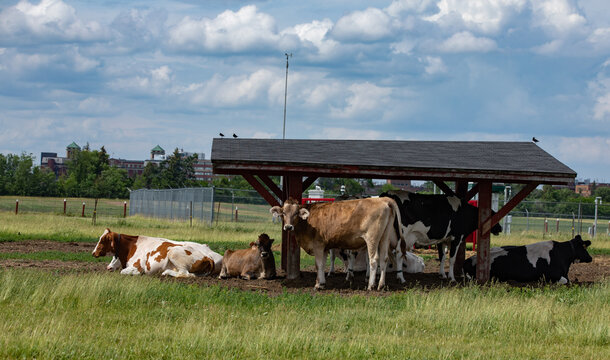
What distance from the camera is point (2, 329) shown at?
33.2ft

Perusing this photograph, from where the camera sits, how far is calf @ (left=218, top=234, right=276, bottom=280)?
17031 millimetres

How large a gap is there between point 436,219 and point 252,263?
4351 mm

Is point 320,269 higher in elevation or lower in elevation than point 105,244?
lower

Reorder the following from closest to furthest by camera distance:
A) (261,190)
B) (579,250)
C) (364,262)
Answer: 1. (261,190)
2. (579,250)
3. (364,262)

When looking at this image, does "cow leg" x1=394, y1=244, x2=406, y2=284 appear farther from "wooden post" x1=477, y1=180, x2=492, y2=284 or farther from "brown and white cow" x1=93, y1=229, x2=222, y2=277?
"brown and white cow" x1=93, y1=229, x2=222, y2=277

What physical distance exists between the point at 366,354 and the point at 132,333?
10.5 ft

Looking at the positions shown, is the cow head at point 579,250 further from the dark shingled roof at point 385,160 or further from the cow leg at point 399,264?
the cow leg at point 399,264

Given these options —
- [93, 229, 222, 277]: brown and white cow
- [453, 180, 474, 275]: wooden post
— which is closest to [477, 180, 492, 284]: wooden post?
[453, 180, 474, 275]: wooden post

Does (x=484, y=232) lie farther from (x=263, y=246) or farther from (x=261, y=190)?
Answer: (x=261, y=190)

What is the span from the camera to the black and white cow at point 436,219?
17609 millimetres

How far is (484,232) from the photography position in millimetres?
17312

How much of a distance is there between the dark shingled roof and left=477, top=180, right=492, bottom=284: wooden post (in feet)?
2.25

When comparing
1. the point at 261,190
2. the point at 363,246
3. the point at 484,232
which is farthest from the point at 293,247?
the point at 484,232

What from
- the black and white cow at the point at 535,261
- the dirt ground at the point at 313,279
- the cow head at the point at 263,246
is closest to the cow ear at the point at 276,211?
the cow head at the point at 263,246
